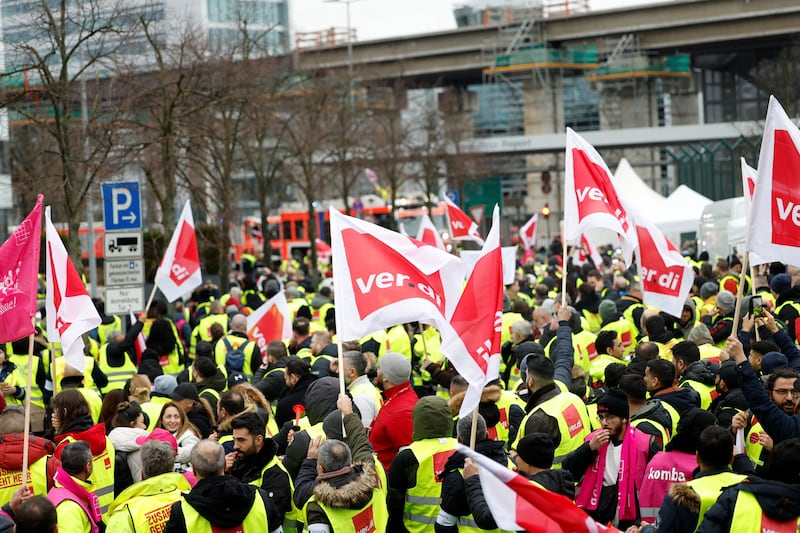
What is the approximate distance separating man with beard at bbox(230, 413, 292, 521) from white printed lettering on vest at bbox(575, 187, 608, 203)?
4.92 m

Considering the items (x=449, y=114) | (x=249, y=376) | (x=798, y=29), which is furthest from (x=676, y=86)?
(x=249, y=376)

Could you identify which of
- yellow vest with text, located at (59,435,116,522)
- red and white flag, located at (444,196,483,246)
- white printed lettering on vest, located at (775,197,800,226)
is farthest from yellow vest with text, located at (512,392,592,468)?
red and white flag, located at (444,196,483,246)

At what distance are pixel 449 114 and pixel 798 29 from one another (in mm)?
17500

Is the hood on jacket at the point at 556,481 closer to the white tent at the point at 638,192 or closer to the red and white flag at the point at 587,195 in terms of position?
the red and white flag at the point at 587,195

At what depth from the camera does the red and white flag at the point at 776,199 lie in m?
7.94

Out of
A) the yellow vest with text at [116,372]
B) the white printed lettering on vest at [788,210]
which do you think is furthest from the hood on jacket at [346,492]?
the yellow vest with text at [116,372]

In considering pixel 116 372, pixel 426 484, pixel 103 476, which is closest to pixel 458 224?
pixel 116 372

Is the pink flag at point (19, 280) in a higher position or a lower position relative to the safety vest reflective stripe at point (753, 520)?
higher

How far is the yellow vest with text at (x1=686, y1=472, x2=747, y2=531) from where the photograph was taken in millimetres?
5762

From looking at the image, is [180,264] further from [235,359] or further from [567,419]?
[567,419]

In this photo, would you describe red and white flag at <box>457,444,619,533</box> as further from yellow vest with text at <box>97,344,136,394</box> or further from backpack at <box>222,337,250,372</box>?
yellow vest with text at <box>97,344,136,394</box>

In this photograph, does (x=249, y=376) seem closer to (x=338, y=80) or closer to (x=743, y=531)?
(x=743, y=531)

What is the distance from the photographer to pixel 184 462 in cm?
794

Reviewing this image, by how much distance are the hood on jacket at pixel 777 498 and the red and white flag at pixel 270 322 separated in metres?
8.91
